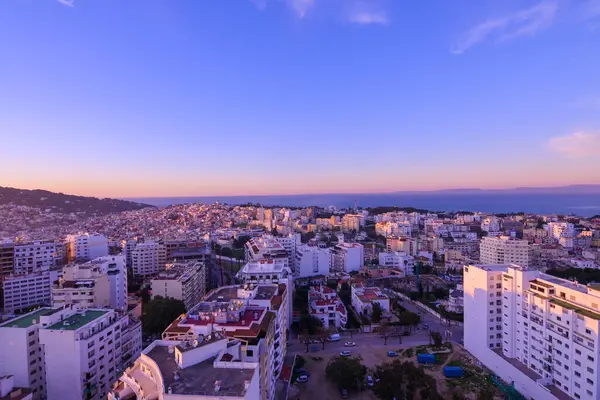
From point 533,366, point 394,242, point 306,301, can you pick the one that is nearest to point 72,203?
point 394,242

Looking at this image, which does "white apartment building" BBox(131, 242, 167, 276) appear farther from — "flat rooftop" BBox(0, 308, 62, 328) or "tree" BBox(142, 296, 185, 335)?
"flat rooftop" BBox(0, 308, 62, 328)

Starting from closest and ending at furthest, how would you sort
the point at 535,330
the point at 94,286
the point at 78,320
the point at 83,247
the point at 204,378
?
the point at 204,378
the point at 535,330
the point at 78,320
the point at 94,286
the point at 83,247

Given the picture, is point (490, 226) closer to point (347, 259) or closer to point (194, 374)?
point (347, 259)

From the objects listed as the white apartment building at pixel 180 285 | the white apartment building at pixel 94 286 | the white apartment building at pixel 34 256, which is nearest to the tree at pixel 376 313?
the white apartment building at pixel 180 285

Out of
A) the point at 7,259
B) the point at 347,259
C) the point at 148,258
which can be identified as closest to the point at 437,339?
the point at 347,259

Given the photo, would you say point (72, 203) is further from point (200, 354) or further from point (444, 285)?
point (200, 354)

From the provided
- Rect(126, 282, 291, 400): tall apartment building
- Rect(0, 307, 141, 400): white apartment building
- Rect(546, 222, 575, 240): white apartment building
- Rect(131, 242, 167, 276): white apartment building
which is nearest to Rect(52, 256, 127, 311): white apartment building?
Rect(0, 307, 141, 400): white apartment building
